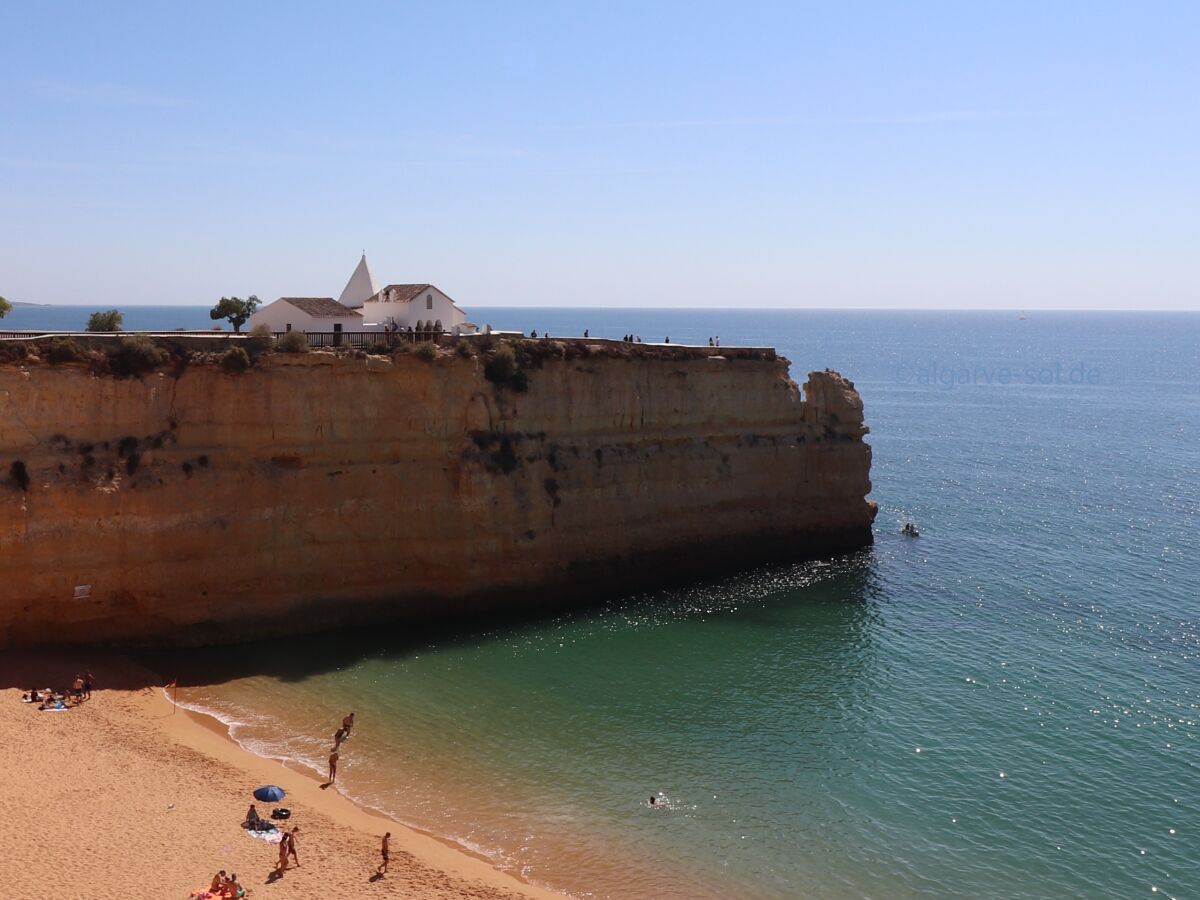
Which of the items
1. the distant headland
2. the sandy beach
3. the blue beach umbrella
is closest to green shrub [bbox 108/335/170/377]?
the distant headland

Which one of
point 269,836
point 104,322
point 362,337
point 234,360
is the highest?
point 104,322

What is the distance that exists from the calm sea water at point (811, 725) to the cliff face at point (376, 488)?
2.27 meters

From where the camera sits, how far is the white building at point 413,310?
43375mm

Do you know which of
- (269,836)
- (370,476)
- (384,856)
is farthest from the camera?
(370,476)

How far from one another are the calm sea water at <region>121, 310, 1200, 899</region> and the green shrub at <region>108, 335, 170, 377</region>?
1032 centimetres

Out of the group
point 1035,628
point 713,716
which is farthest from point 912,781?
point 1035,628

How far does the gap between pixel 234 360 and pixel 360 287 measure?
1561cm

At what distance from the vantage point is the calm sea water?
73.3 ft

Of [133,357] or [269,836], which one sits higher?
[133,357]

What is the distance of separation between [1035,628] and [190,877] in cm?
3011

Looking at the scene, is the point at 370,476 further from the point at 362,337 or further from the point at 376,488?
the point at 362,337

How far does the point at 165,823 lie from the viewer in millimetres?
22406

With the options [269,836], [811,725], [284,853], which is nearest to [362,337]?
[269,836]

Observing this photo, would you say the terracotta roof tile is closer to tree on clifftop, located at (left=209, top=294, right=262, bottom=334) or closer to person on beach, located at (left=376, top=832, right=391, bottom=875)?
tree on clifftop, located at (left=209, top=294, right=262, bottom=334)
